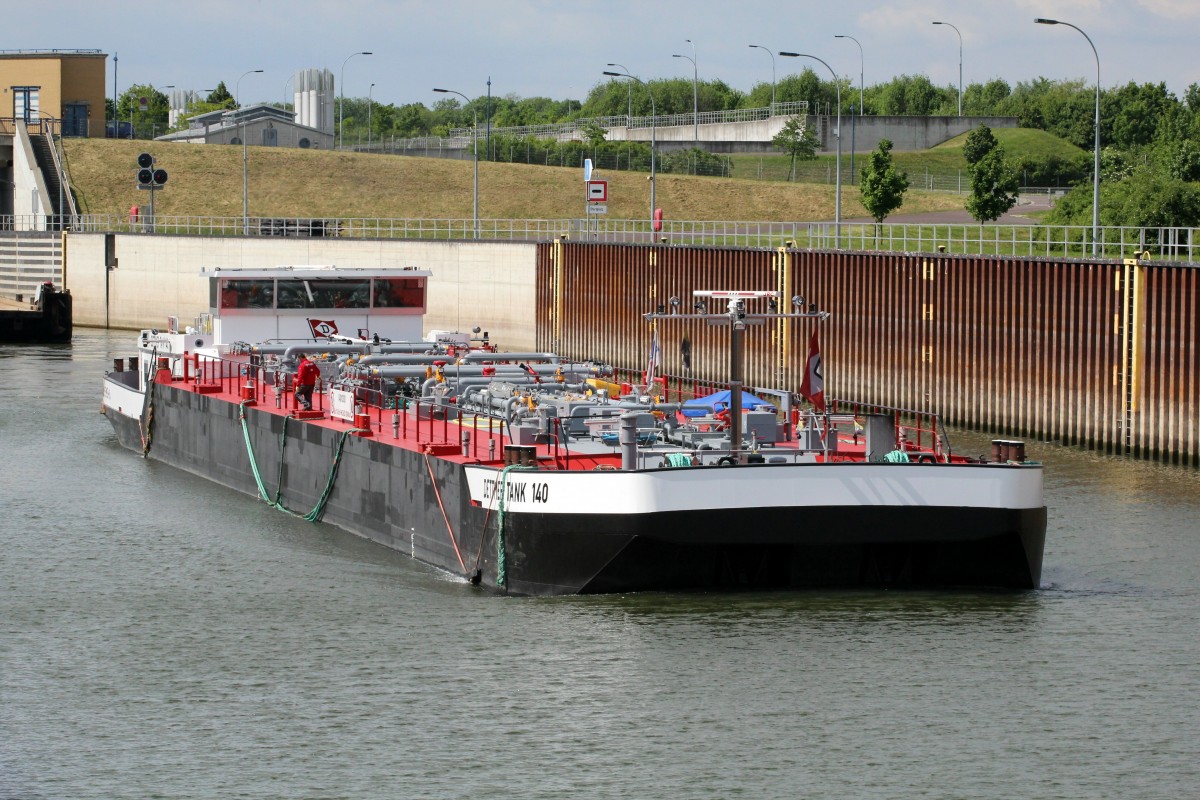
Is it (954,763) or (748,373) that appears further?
(748,373)

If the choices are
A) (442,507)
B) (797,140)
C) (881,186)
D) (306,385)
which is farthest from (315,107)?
(442,507)

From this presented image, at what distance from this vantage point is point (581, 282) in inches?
2522

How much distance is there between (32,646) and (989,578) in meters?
13.1

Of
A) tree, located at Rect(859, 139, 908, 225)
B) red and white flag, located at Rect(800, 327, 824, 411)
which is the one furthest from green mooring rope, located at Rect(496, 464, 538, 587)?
tree, located at Rect(859, 139, 908, 225)

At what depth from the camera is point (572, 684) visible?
69.8 ft

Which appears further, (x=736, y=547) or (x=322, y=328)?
A: (x=322, y=328)

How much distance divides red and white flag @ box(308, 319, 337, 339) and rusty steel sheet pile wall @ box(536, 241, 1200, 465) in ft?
27.4

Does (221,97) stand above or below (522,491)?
above

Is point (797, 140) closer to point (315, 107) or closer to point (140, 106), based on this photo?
point (315, 107)

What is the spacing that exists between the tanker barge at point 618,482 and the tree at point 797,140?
260 feet

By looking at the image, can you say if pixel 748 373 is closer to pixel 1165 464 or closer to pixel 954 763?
pixel 1165 464

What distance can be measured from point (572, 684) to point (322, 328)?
22.2 meters

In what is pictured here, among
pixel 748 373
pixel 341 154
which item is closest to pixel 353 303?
pixel 748 373

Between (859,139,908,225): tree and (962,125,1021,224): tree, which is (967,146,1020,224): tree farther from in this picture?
(859,139,908,225): tree
